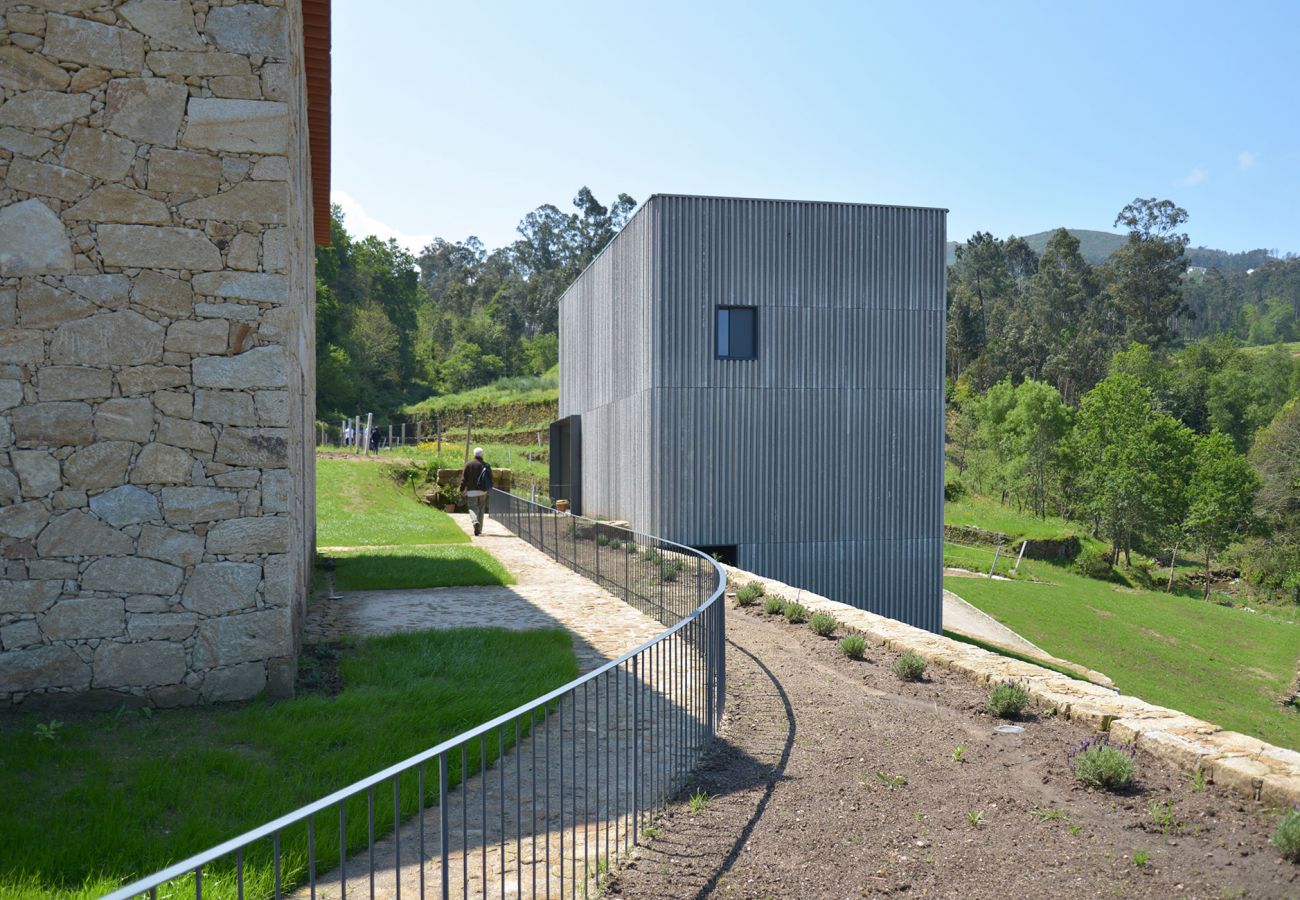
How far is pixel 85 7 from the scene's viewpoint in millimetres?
6730

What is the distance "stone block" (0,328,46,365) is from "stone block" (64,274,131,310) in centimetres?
41

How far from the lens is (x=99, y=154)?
6758 mm

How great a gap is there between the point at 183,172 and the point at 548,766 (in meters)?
5.33

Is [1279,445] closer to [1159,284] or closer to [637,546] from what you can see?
[1159,284]

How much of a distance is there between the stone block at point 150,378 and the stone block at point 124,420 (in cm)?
9

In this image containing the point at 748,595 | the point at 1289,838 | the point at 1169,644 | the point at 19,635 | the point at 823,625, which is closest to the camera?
the point at 1289,838

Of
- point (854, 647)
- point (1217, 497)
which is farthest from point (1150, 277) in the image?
point (854, 647)

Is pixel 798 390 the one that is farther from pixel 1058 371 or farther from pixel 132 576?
pixel 1058 371

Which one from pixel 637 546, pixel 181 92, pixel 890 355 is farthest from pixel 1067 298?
pixel 181 92

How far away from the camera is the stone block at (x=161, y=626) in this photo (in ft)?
22.1

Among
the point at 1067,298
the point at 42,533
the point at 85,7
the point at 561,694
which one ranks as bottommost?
the point at 561,694

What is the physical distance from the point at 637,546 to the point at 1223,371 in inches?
2882

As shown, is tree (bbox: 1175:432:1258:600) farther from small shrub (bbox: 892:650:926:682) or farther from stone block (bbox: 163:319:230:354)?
stone block (bbox: 163:319:230:354)

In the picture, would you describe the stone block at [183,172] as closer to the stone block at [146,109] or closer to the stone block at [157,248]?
the stone block at [146,109]
